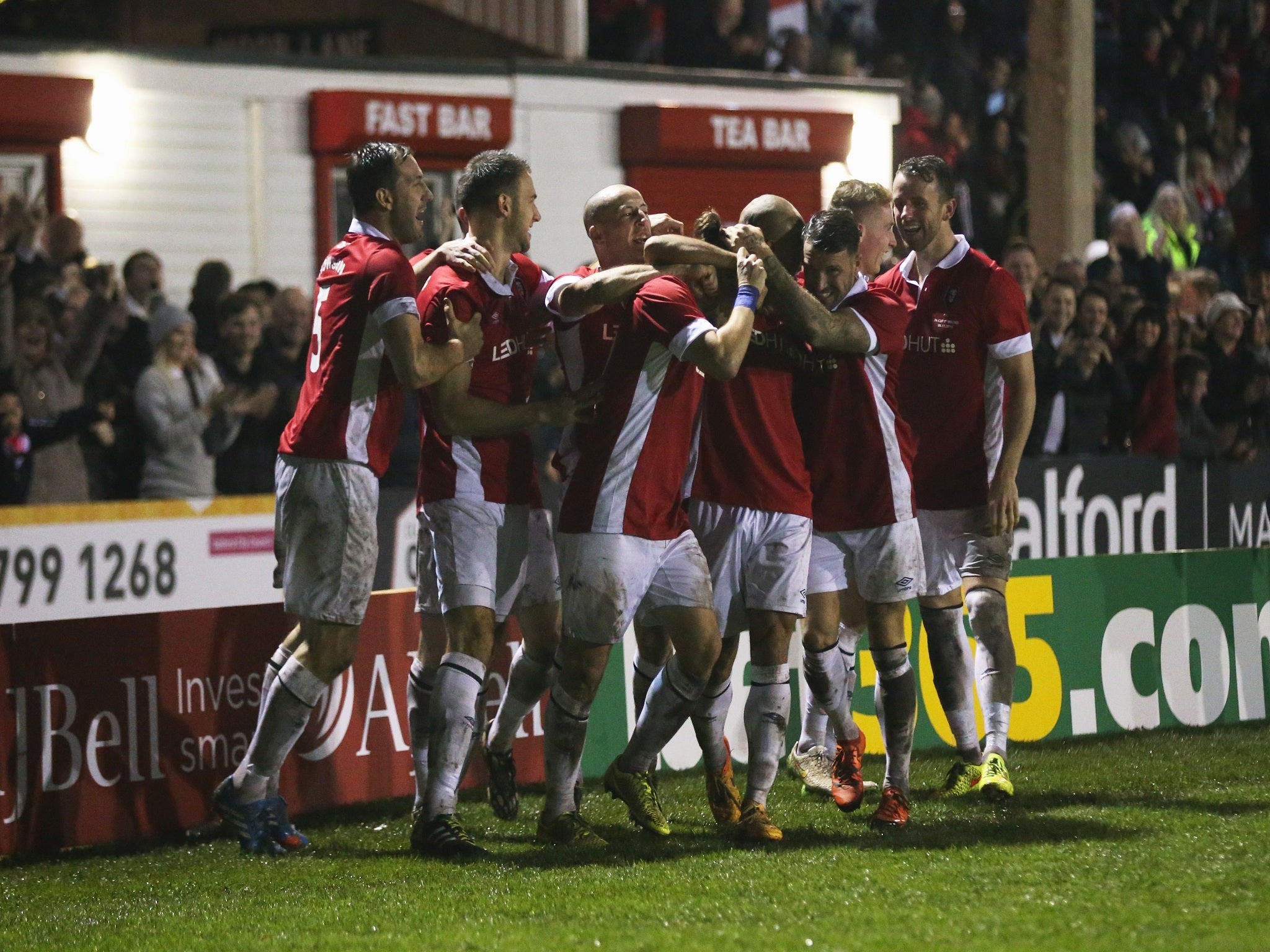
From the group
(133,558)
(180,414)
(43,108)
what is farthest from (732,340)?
(43,108)

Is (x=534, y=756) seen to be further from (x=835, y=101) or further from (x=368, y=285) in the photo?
(x=835, y=101)

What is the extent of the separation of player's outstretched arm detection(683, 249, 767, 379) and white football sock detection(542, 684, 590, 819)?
1.20 m

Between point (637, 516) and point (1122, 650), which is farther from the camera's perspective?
point (1122, 650)

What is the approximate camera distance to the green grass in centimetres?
509

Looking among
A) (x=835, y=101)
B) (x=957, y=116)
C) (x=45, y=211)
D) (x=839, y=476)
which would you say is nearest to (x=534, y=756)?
(x=839, y=476)

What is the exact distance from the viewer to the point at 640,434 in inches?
246

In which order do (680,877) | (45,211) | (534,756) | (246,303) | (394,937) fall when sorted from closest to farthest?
(394,937), (680,877), (534,756), (246,303), (45,211)

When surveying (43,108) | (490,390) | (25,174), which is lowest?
(490,390)

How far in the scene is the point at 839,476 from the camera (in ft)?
22.6

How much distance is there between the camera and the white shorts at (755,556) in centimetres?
648

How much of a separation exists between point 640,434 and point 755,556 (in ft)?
2.02

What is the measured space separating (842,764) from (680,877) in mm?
1388

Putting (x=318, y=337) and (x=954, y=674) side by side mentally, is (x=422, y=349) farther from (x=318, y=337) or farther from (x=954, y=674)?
(x=954, y=674)

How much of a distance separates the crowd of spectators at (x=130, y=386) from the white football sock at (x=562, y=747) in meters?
4.70
